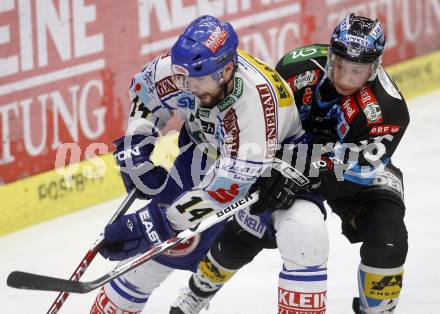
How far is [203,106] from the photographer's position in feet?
17.2

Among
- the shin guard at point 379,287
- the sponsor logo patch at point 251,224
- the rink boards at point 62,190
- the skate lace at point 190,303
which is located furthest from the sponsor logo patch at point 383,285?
the rink boards at point 62,190

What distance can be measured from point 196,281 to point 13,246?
5.84 ft

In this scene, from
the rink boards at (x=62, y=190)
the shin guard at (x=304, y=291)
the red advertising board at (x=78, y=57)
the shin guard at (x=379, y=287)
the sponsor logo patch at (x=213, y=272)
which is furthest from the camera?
the rink boards at (x=62, y=190)

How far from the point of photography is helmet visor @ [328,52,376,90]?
17.6ft

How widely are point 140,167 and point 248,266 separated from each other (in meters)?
1.66

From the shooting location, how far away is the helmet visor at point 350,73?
212 inches

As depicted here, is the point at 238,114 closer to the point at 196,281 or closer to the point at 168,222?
the point at 168,222

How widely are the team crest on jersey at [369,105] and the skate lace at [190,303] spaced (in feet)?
4.51

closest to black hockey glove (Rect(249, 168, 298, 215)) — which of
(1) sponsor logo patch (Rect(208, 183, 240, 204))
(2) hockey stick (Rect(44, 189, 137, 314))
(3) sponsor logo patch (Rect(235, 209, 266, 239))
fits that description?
(1) sponsor logo patch (Rect(208, 183, 240, 204))

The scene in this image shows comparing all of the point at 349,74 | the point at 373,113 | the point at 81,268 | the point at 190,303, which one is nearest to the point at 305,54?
the point at 349,74

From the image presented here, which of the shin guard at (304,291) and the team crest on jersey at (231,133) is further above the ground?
the team crest on jersey at (231,133)

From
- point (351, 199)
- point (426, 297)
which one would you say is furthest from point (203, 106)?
point (426, 297)

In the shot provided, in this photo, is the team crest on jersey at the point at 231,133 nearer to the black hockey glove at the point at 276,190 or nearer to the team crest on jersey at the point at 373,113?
the black hockey glove at the point at 276,190

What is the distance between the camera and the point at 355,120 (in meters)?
5.41
